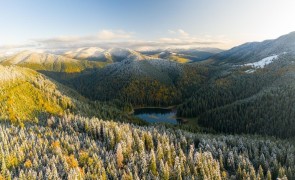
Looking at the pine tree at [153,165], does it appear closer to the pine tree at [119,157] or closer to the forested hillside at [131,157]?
the forested hillside at [131,157]

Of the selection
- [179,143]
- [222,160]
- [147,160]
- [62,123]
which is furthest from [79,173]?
[62,123]

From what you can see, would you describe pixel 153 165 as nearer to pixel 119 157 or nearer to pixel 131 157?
pixel 131 157

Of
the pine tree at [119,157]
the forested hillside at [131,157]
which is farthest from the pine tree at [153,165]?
the pine tree at [119,157]

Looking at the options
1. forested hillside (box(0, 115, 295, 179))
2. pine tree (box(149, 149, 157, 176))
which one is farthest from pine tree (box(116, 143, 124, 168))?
pine tree (box(149, 149, 157, 176))

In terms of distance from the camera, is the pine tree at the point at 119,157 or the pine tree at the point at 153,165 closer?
the pine tree at the point at 153,165

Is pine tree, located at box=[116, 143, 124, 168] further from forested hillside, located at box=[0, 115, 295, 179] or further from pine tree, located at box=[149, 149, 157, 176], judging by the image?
pine tree, located at box=[149, 149, 157, 176]

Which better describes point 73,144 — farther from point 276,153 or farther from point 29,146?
point 276,153

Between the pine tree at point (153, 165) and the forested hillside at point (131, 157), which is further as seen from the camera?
the pine tree at point (153, 165)

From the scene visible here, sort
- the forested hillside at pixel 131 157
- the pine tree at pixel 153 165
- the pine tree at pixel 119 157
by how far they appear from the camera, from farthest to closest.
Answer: the pine tree at pixel 119 157
the pine tree at pixel 153 165
the forested hillside at pixel 131 157

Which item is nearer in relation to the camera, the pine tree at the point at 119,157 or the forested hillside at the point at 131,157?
the forested hillside at the point at 131,157

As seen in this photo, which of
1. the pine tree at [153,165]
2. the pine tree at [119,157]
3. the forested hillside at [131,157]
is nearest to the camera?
the forested hillside at [131,157]

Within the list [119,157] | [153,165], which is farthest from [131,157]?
[153,165]
